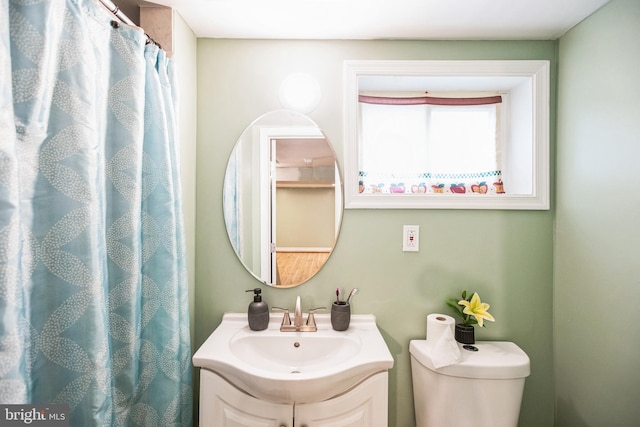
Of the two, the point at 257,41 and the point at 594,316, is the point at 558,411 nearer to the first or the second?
Result: the point at 594,316

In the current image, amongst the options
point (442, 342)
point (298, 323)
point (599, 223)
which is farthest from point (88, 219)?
point (599, 223)

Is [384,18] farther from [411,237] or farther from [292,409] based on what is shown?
[292,409]

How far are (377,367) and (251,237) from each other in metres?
A: 0.82

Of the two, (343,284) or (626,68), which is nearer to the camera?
(626,68)

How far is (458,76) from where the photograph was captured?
1582mm

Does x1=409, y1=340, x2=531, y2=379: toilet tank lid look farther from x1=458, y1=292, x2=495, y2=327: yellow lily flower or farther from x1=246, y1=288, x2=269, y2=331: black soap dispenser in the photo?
x1=246, y1=288, x2=269, y2=331: black soap dispenser

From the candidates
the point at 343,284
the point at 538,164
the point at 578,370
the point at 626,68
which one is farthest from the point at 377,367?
the point at 626,68

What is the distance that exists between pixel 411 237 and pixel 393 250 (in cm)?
11

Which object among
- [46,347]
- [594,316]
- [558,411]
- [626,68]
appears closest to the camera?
[46,347]

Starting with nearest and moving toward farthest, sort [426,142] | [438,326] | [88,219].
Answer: [88,219], [438,326], [426,142]

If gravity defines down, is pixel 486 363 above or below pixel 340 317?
below

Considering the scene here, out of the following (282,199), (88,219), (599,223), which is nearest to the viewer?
(88,219)

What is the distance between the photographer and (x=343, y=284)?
62.7 inches

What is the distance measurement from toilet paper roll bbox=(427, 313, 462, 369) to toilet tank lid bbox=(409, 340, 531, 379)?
0.03 m
